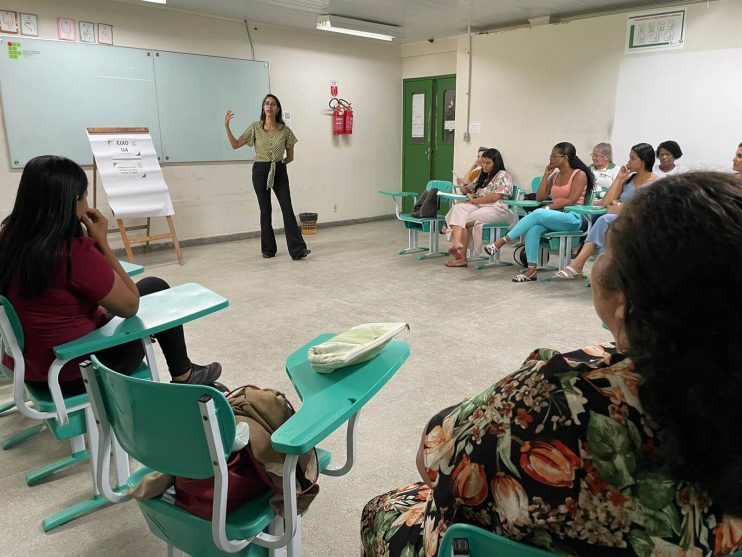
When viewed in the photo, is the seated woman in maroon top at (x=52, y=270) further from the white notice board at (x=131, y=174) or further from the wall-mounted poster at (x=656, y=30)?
the wall-mounted poster at (x=656, y=30)

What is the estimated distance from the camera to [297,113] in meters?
7.32

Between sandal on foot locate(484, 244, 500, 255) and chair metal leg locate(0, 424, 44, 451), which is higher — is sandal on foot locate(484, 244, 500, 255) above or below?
above

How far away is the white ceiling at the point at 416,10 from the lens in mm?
5660

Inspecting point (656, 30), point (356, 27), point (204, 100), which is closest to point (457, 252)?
point (656, 30)

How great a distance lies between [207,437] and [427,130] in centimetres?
778

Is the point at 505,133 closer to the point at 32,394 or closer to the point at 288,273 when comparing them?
the point at 288,273

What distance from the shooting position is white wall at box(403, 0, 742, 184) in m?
5.19

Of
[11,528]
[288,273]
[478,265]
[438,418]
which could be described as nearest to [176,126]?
[288,273]

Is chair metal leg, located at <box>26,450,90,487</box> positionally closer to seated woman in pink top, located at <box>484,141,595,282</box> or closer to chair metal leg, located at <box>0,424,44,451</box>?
chair metal leg, located at <box>0,424,44,451</box>

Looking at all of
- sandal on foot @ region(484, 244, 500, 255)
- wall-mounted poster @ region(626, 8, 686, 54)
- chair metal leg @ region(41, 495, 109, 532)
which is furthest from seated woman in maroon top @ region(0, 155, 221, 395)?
wall-mounted poster @ region(626, 8, 686, 54)

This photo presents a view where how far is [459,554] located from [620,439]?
28 cm

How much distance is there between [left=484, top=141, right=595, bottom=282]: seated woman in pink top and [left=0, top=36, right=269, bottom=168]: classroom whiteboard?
3.70 metres

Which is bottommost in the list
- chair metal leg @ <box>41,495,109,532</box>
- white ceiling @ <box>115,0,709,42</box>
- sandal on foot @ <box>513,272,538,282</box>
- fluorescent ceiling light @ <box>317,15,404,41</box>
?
chair metal leg @ <box>41,495,109,532</box>

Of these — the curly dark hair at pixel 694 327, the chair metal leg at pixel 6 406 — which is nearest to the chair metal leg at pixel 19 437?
Answer: the chair metal leg at pixel 6 406
